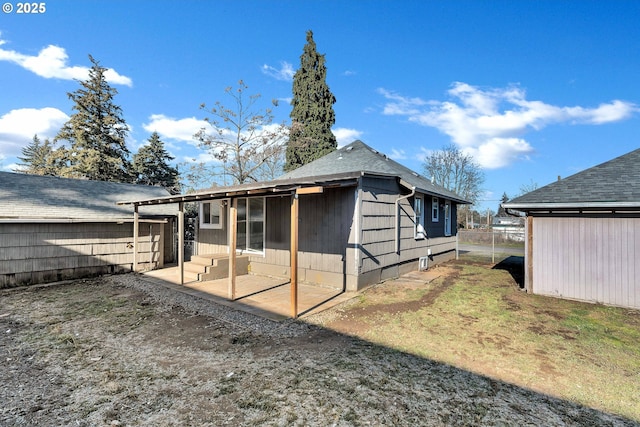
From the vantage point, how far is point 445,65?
45.2 ft

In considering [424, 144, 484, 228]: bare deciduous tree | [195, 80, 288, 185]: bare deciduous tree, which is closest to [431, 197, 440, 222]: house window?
[195, 80, 288, 185]: bare deciduous tree

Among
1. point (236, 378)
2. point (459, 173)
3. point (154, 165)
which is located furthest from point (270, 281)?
point (459, 173)

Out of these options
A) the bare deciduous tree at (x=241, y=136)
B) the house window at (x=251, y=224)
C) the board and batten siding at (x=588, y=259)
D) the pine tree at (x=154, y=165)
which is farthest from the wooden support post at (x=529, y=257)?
the pine tree at (x=154, y=165)

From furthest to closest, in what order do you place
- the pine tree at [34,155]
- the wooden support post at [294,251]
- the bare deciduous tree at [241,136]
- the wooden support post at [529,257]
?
the pine tree at [34,155] < the bare deciduous tree at [241,136] < the wooden support post at [529,257] < the wooden support post at [294,251]

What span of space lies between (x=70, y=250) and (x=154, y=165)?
65.1 ft

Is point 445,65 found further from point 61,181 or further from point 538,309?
point 61,181

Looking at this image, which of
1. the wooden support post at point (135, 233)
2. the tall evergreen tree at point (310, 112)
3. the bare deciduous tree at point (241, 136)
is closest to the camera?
the wooden support post at point (135, 233)

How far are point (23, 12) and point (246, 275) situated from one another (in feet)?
29.6

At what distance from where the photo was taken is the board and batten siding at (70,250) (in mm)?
7648

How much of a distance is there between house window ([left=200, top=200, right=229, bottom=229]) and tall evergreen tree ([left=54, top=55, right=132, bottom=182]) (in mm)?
15299

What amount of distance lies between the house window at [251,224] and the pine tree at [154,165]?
19097mm

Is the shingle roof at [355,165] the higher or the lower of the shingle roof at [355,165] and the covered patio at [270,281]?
the higher

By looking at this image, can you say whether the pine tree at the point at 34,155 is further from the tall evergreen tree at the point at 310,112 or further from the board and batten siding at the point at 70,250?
the board and batten siding at the point at 70,250

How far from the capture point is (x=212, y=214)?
9930 mm
